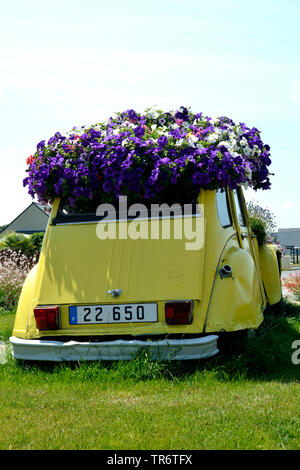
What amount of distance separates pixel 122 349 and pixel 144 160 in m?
1.92

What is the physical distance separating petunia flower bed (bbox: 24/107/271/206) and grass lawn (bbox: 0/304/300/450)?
1.67m

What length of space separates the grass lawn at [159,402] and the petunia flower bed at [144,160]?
65.8 inches

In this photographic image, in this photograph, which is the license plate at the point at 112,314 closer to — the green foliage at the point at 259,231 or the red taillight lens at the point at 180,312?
the red taillight lens at the point at 180,312

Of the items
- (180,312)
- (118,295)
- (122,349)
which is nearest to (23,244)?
(118,295)

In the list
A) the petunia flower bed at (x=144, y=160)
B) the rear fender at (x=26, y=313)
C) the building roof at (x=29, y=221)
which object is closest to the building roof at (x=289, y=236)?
the building roof at (x=29, y=221)

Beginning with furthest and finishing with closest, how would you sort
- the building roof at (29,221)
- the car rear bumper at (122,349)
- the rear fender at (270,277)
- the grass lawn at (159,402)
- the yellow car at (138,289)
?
the building roof at (29,221), the rear fender at (270,277), the yellow car at (138,289), the car rear bumper at (122,349), the grass lawn at (159,402)

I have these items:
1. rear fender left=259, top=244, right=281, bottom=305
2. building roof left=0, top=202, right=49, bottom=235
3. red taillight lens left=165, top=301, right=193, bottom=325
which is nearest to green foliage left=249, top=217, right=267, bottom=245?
rear fender left=259, top=244, right=281, bottom=305

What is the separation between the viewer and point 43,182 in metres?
5.89

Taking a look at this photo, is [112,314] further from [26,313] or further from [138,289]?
[26,313]

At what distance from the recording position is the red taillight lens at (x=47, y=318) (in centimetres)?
521

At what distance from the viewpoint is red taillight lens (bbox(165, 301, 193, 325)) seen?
500 centimetres

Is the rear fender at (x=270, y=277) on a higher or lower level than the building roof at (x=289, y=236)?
lower

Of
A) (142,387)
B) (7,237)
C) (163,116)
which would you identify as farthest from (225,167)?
(7,237)

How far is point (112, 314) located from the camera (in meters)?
5.12
